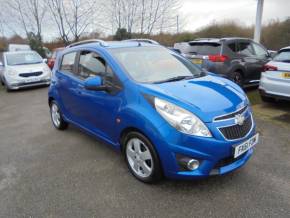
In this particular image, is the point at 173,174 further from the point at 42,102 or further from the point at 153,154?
the point at 42,102

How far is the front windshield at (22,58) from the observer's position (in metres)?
11.6

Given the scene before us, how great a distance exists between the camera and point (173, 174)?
117 inches

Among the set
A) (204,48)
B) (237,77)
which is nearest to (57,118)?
(204,48)

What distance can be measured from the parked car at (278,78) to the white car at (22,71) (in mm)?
8628

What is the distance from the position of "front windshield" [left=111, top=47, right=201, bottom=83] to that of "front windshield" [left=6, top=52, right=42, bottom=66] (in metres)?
9.11

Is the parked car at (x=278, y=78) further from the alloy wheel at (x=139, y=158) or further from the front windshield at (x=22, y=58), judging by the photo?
the front windshield at (x=22, y=58)

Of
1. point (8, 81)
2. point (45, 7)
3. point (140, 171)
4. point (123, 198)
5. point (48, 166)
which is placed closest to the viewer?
point (123, 198)

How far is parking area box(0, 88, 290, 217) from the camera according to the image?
2897 mm

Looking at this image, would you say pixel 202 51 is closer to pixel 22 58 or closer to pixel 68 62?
pixel 68 62


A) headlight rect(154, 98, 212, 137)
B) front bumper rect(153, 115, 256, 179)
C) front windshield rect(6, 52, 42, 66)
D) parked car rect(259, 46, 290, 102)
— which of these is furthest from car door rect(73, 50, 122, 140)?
front windshield rect(6, 52, 42, 66)

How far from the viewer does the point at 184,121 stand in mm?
2852

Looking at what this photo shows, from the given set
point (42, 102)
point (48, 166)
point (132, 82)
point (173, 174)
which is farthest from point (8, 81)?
point (173, 174)

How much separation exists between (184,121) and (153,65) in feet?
4.26

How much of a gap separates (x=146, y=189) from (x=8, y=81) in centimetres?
964
